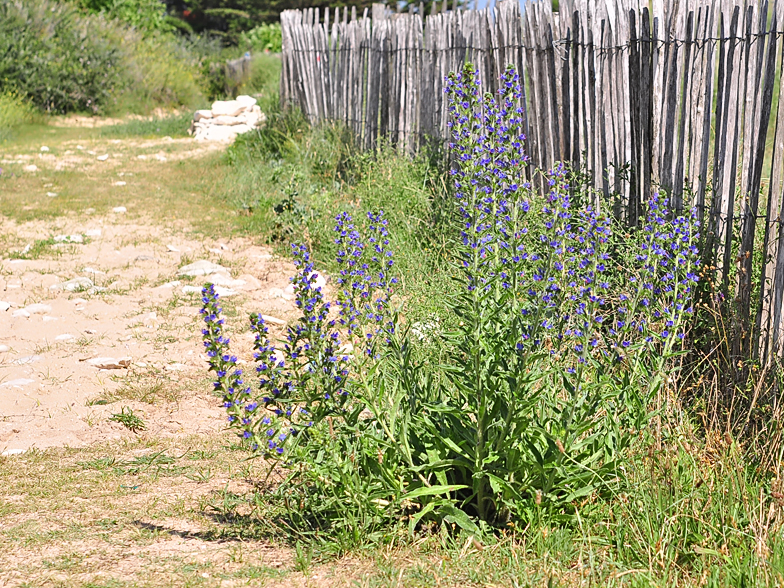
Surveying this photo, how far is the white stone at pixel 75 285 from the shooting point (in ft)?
20.3

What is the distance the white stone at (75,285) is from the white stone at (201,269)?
699 millimetres

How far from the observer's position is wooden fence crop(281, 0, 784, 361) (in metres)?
3.65

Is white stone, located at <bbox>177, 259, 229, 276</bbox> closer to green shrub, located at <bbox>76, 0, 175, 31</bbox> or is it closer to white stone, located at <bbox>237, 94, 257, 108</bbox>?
white stone, located at <bbox>237, 94, 257, 108</bbox>

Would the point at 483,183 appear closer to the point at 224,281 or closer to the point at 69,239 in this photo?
the point at 224,281

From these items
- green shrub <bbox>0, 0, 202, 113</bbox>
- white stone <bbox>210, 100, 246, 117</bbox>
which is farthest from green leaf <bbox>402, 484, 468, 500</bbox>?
green shrub <bbox>0, 0, 202, 113</bbox>

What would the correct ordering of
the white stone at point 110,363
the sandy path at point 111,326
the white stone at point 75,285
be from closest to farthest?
the sandy path at point 111,326 < the white stone at point 110,363 < the white stone at point 75,285

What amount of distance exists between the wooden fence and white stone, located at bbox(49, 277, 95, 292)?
313cm

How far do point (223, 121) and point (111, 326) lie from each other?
9499 mm

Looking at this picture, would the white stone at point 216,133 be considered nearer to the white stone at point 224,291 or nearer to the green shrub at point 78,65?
the green shrub at point 78,65

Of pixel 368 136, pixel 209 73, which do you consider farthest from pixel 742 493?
pixel 209 73

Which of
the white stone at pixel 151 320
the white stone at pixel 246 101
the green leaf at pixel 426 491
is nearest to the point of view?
the green leaf at pixel 426 491

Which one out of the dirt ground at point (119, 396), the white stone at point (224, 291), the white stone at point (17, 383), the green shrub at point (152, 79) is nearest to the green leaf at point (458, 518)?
the dirt ground at point (119, 396)

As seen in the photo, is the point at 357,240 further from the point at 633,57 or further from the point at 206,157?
the point at 206,157

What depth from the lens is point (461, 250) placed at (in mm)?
2984
